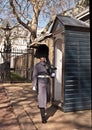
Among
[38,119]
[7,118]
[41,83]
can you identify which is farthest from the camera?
[7,118]

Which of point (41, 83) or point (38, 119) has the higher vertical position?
point (41, 83)

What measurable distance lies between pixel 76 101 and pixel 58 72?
6.17ft

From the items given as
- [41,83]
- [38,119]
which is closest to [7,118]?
[38,119]

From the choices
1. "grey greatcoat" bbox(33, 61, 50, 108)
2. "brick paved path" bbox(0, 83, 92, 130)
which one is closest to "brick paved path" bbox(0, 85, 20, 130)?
"brick paved path" bbox(0, 83, 92, 130)

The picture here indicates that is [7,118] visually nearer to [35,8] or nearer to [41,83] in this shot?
[41,83]

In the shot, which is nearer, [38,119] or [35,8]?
[38,119]

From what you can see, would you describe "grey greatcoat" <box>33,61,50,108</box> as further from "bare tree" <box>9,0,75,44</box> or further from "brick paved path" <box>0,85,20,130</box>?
"bare tree" <box>9,0,75,44</box>

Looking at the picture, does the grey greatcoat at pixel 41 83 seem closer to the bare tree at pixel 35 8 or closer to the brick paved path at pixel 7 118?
the brick paved path at pixel 7 118

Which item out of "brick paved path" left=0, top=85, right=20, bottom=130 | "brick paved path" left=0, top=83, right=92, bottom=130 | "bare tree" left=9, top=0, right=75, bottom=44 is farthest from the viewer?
"bare tree" left=9, top=0, right=75, bottom=44

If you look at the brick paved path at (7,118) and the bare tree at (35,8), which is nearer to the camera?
the brick paved path at (7,118)

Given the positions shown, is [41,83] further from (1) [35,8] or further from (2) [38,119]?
(1) [35,8]

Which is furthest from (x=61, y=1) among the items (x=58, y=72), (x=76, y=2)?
(x=58, y=72)

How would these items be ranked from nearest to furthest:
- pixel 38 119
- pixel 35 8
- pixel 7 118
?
pixel 38 119, pixel 7 118, pixel 35 8

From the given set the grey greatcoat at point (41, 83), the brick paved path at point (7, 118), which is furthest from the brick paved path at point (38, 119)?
the grey greatcoat at point (41, 83)
